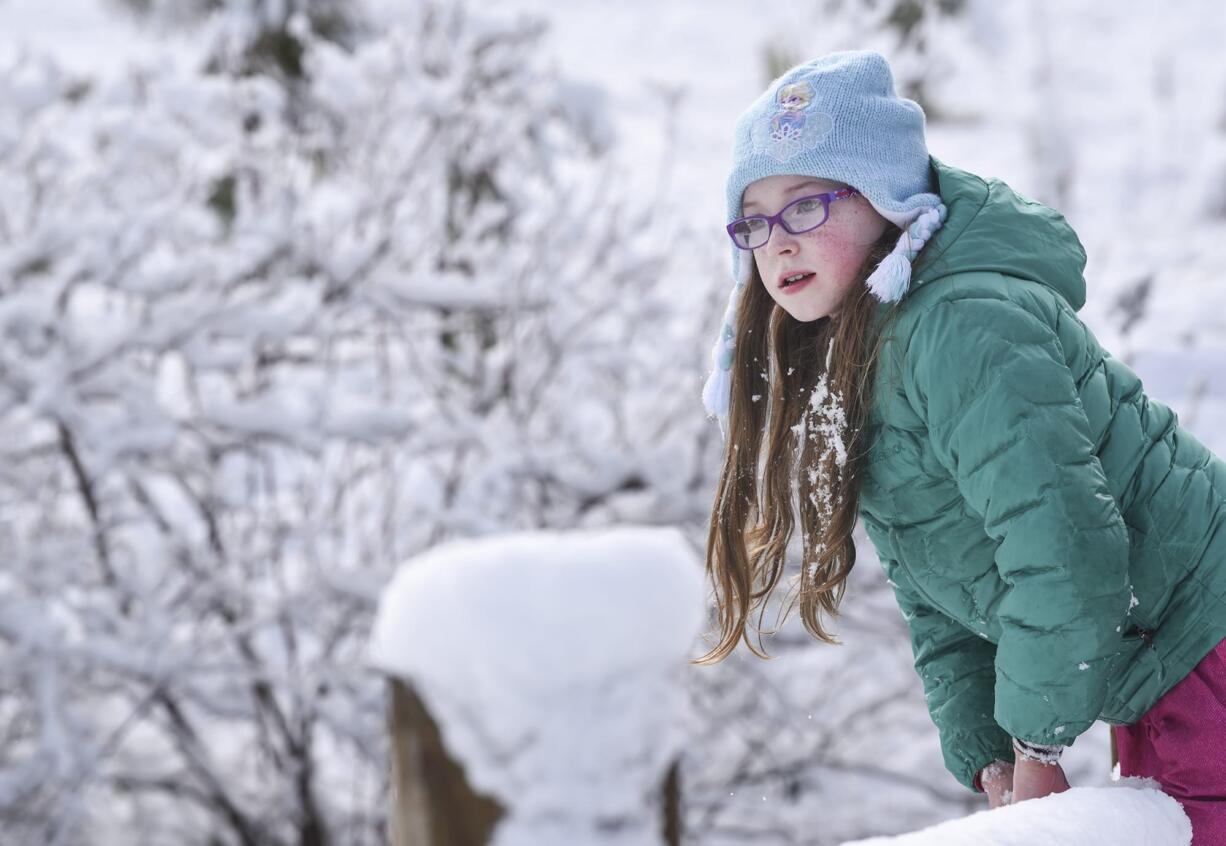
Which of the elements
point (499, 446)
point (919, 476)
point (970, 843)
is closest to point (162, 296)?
point (499, 446)

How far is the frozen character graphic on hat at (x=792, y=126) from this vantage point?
5.48 feet

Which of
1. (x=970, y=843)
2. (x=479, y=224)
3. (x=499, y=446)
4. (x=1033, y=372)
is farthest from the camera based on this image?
(x=479, y=224)

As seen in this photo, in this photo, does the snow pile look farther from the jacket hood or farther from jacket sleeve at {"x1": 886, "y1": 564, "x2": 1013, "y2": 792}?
the jacket hood

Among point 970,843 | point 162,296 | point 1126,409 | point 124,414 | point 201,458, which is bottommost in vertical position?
point 201,458

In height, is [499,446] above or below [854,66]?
below

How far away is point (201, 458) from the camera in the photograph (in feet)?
19.1

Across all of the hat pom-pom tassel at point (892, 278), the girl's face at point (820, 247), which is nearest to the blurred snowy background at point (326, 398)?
the girl's face at point (820, 247)

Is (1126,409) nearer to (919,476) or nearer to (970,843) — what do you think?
(919,476)

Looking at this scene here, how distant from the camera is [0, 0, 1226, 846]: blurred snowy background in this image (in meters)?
5.13

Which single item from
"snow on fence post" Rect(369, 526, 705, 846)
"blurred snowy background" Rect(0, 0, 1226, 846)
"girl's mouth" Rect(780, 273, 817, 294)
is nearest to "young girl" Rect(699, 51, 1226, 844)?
"girl's mouth" Rect(780, 273, 817, 294)

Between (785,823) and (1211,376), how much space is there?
4.21m

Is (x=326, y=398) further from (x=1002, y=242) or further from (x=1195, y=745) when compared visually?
(x=1195, y=745)

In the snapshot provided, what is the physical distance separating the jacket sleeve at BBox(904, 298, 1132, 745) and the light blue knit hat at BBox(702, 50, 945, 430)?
0.69 ft

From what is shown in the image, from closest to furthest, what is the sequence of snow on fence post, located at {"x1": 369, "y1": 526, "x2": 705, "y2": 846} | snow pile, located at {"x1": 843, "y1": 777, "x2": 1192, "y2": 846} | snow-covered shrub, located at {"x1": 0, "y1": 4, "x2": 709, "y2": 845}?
snow on fence post, located at {"x1": 369, "y1": 526, "x2": 705, "y2": 846} → snow pile, located at {"x1": 843, "y1": 777, "x2": 1192, "y2": 846} → snow-covered shrub, located at {"x1": 0, "y1": 4, "x2": 709, "y2": 845}
